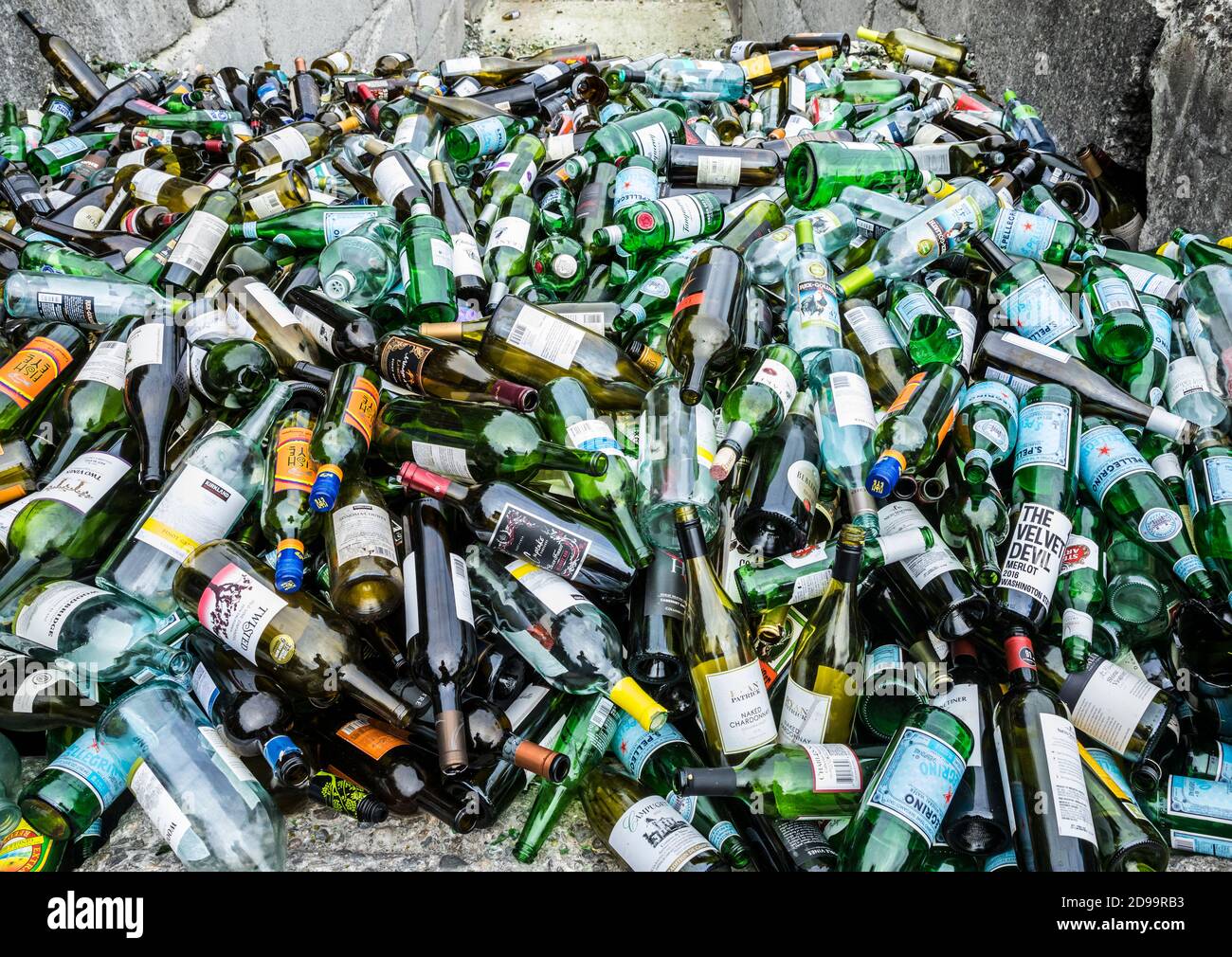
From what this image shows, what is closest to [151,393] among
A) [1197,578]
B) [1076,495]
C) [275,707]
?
[275,707]

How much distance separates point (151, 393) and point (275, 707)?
793 mm

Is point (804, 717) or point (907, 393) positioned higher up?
point (907, 393)

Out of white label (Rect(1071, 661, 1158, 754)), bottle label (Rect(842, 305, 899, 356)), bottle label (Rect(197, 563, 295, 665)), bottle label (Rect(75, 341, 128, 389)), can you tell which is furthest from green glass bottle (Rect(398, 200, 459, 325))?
white label (Rect(1071, 661, 1158, 754))

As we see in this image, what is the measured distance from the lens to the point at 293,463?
1.55 m

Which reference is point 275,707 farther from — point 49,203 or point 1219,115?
point 1219,115

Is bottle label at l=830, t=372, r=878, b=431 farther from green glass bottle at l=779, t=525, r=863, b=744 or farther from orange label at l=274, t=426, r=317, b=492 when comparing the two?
orange label at l=274, t=426, r=317, b=492

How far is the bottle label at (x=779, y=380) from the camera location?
5.60ft

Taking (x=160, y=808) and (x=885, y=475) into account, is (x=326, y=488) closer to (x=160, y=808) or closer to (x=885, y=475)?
(x=160, y=808)

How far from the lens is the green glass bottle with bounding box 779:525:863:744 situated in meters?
1.39

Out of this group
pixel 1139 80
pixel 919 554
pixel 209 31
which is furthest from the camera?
pixel 209 31

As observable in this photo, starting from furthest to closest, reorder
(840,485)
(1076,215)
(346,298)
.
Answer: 1. (1076,215)
2. (346,298)
3. (840,485)

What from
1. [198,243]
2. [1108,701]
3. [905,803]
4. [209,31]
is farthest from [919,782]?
[209,31]

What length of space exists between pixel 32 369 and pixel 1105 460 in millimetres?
2340

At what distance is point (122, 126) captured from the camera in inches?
128
